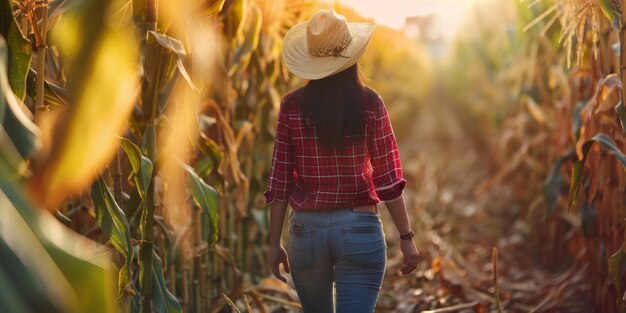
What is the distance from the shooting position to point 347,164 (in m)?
2.27

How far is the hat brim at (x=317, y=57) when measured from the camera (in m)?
2.24

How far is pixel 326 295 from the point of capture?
2.35 meters

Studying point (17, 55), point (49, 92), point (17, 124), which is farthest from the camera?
point (49, 92)

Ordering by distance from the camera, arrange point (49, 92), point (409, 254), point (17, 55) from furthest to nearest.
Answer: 1. point (409, 254)
2. point (49, 92)
3. point (17, 55)

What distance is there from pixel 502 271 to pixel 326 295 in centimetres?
287

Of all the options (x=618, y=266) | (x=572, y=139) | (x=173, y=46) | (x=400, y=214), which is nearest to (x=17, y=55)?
(x=173, y=46)

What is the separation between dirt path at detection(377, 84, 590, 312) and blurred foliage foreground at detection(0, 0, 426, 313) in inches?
33.1

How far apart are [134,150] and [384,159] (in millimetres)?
698

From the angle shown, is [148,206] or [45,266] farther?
[148,206]

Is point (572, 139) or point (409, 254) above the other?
point (409, 254)

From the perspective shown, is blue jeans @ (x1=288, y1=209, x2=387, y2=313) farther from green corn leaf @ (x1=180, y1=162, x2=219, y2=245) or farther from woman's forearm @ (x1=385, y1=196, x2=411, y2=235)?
green corn leaf @ (x1=180, y1=162, x2=219, y2=245)

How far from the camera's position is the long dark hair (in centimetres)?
221

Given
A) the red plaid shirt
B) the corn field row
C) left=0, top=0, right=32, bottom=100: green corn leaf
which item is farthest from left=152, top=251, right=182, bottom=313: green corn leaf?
the corn field row

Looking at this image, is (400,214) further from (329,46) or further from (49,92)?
(49,92)
